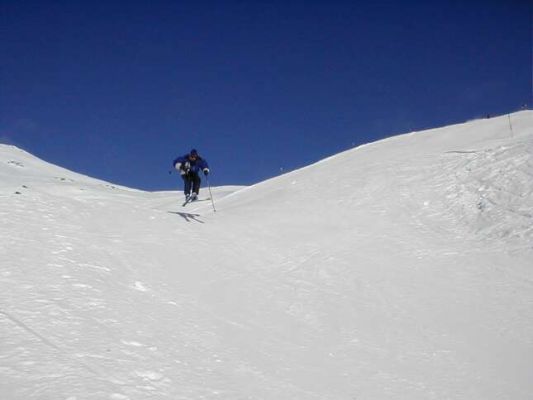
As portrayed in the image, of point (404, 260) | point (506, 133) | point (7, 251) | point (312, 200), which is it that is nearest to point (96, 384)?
point (7, 251)

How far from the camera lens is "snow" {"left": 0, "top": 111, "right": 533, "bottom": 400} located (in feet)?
14.1

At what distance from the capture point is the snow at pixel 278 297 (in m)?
4.29

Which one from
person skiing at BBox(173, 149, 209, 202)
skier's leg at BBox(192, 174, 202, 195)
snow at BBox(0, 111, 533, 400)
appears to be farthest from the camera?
skier's leg at BBox(192, 174, 202, 195)

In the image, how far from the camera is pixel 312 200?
15266mm

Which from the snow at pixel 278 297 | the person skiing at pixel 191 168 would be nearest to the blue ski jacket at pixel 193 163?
the person skiing at pixel 191 168

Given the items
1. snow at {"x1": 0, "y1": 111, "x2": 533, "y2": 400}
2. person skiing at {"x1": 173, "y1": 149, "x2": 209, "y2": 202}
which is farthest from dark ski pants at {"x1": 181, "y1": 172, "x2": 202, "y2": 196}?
snow at {"x1": 0, "y1": 111, "x2": 533, "y2": 400}

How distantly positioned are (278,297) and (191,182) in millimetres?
8798

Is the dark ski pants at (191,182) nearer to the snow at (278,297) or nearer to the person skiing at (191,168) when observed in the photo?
the person skiing at (191,168)

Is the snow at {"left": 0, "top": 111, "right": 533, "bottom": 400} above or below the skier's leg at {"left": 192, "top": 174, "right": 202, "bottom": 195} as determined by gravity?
below

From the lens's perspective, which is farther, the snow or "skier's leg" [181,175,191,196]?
"skier's leg" [181,175,191,196]

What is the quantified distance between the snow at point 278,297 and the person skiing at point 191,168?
2596mm

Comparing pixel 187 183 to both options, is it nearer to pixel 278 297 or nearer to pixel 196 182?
pixel 196 182

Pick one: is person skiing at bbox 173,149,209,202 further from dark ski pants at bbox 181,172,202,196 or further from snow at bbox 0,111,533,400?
snow at bbox 0,111,533,400

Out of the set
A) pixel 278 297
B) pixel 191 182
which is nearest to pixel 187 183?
pixel 191 182
